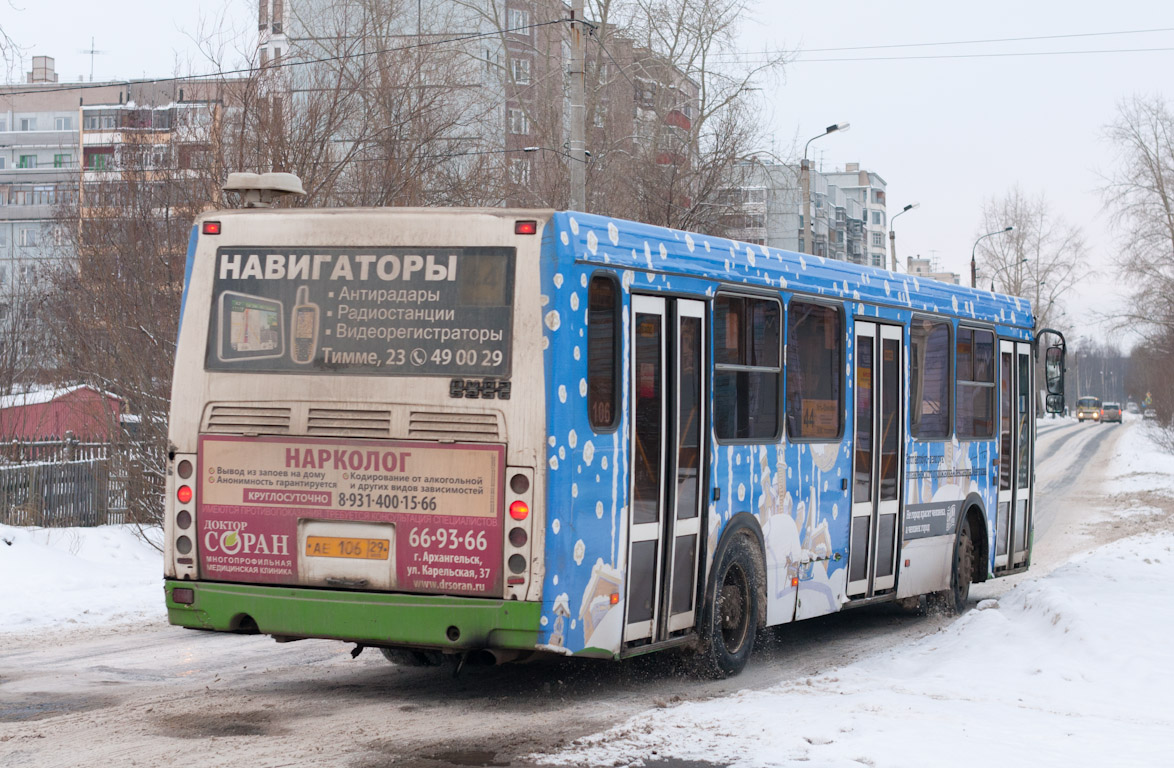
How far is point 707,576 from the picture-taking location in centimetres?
915

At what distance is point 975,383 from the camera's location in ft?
44.4

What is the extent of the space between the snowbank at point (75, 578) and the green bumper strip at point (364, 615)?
13.3ft

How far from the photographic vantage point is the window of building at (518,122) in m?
41.9

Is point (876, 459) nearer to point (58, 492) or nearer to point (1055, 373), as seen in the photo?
point (1055, 373)

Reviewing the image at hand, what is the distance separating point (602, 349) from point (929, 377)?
540cm

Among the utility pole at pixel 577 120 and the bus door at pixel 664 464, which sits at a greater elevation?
the utility pole at pixel 577 120

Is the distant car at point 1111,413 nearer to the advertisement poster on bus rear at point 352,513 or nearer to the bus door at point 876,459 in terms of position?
the bus door at point 876,459

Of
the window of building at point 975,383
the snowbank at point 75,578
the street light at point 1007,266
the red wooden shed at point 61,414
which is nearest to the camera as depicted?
the snowbank at point 75,578

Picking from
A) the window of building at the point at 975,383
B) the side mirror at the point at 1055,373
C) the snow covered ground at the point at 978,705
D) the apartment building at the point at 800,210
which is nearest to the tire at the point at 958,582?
the snow covered ground at the point at 978,705

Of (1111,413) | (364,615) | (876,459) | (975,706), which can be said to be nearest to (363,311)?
(364,615)

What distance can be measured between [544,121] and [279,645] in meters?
30.9

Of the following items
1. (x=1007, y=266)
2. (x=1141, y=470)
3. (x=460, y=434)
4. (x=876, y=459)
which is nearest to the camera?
(x=460, y=434)

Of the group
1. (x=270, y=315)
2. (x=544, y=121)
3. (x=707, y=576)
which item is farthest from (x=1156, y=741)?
(x=544, y=121)

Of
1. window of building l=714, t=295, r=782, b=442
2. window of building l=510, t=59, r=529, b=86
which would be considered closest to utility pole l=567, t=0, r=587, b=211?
window of building l=714, t=295, r=782, b=442
